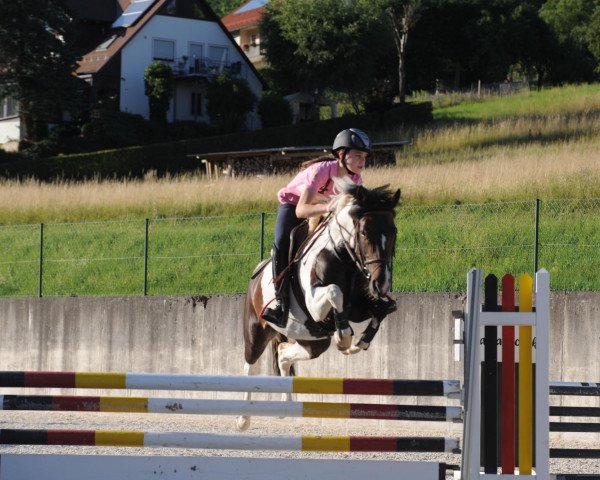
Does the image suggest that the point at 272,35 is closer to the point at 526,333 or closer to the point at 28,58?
the point at 28,58

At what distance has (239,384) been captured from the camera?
738cm

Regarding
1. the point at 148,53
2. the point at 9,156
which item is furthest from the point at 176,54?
the point at 9,156

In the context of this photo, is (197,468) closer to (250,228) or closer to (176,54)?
(250,228)

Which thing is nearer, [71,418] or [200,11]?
[71,418]

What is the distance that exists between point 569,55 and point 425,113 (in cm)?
2126

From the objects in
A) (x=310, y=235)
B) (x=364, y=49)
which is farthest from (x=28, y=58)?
(x=310, y=235)

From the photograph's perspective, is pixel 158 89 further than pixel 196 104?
No

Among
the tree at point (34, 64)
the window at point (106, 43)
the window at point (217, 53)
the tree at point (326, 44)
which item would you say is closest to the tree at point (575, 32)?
the tree at point (326, 44)

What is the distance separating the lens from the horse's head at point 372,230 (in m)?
8.77

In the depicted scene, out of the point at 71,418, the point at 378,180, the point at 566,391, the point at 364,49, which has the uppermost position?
the point at 364,49

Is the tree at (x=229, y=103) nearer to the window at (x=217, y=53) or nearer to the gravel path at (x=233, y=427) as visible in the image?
the window at (x=217, y=53)

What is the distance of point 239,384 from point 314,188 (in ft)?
10.3

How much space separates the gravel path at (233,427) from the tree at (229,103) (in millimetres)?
39471

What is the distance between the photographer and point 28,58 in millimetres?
49969
